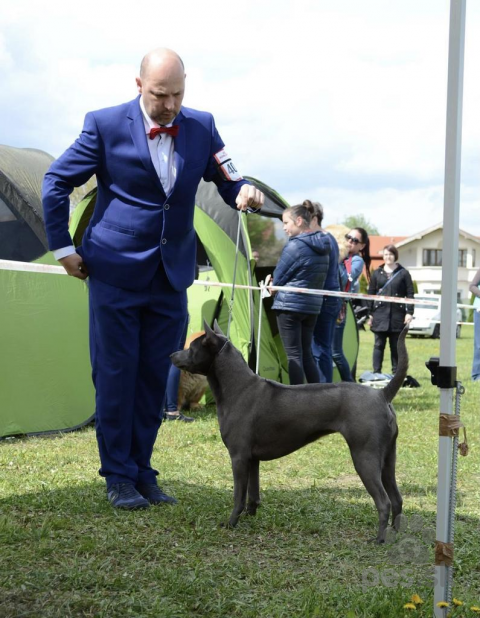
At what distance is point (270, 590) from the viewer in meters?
2.79

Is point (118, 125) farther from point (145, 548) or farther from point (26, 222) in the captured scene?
point (26, 222)

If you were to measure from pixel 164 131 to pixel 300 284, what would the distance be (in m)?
3.54

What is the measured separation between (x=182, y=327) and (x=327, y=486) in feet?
4.58

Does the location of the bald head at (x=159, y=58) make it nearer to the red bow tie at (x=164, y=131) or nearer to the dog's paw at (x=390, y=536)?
the red bow tie at (x=164, y=131)

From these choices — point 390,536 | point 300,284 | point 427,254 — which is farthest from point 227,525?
point 427,254

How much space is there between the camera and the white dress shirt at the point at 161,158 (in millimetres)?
3734

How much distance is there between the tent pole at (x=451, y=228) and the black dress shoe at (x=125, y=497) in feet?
5.86

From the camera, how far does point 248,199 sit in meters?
3.72

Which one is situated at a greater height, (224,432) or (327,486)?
(224,432)

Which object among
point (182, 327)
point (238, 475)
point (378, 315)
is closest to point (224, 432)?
point (238, 475)

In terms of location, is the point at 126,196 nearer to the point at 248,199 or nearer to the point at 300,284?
the point at 248,199

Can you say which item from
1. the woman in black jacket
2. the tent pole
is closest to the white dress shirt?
the tent pole

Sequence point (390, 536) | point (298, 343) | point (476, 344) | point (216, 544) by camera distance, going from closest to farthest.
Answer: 1. point (216, 544)
2. point (390, 536)
3. point (298, 343)
4. point (476, 344)

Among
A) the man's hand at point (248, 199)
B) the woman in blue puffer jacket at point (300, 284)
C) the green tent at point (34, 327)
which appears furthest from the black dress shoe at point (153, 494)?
the woman in blue puffer jacket at point (300, 284)
